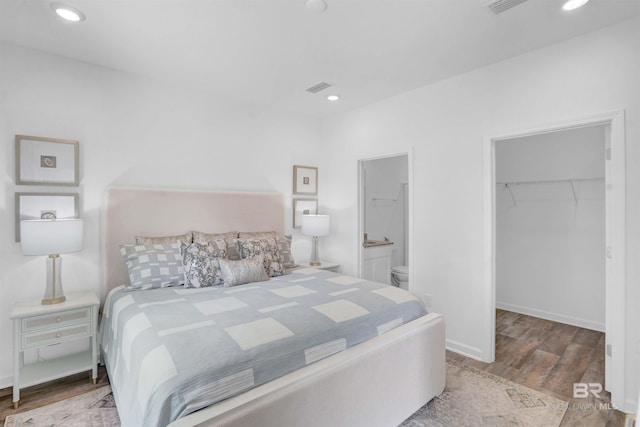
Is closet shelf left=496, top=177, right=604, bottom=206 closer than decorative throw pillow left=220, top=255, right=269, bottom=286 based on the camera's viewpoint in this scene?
No

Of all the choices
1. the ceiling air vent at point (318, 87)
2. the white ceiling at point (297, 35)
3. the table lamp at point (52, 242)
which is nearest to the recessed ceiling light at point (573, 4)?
the white ceiling at point (297, 35)

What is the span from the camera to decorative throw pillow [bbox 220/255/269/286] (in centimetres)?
260

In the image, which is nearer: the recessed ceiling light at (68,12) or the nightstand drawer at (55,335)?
the recessed ceiling light at (68,12)

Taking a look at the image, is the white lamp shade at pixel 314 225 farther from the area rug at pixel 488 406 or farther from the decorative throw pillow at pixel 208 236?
the area rug at pixel 488 406

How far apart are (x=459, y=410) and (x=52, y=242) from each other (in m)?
2.98

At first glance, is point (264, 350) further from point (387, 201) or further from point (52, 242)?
point (387, 201)

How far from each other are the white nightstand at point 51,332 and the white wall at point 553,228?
4.48 m

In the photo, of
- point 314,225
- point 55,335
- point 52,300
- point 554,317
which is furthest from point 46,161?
point 554,317

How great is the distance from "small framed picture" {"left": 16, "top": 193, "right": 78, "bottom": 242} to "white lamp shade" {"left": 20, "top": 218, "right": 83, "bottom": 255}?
0.33m

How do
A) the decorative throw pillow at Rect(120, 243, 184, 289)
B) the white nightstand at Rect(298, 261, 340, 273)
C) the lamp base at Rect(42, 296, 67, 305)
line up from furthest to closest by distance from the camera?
1. the white nightstand at Rect(298, 261, 340, 273)
2. the decorative throw pillow at Rect(120, 243, 184, 289)
3. the lamp base at Rect(42, 296, 67, 305)

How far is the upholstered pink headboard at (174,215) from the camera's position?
2748 millimetres

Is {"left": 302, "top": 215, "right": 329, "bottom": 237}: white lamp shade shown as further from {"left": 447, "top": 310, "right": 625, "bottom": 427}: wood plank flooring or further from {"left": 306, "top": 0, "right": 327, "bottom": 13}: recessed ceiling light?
{"left": 306, "top": 0, "right": 327, "bottom": 13}: recessed ceiling light

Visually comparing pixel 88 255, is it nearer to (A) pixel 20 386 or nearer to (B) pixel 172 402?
(A) pixel 20 386

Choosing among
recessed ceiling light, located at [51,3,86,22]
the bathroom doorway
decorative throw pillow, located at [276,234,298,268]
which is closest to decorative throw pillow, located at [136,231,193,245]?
decorative throw pillow, located at [276,234,298,268]
